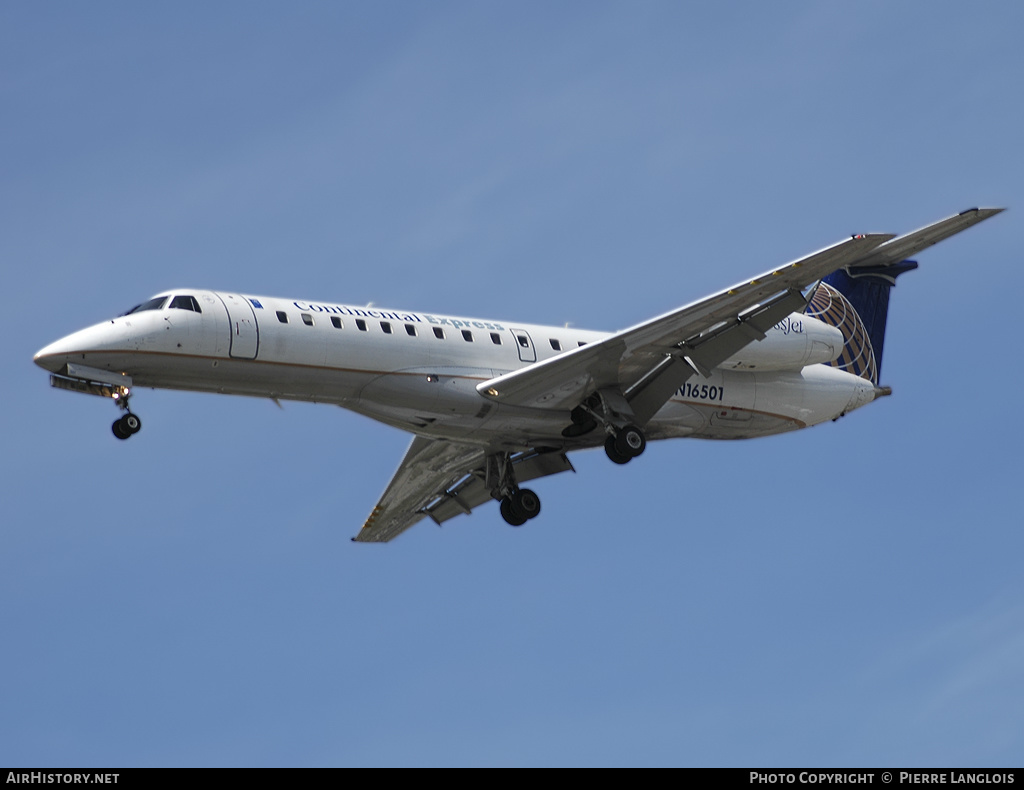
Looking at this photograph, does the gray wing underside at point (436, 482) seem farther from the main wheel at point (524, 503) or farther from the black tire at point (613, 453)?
the black tire at point (613, 453)

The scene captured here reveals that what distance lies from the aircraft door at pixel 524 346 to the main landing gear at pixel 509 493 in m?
2.61

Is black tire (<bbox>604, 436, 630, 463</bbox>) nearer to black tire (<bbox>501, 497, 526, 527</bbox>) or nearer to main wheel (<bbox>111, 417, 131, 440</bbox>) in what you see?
black tire (<bbox>501, 497, 526, 527</bbox>)

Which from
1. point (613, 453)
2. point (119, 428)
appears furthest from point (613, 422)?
point (119, 428)

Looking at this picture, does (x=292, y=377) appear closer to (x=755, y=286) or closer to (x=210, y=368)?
(x=210, y=368)

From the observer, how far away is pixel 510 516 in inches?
1254

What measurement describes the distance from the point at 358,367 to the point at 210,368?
2641 mm

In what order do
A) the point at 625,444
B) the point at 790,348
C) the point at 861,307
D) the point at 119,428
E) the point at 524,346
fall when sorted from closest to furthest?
the point at 119,428, the point at 625,444, the point at 524,346, the point at 790,348, the point at 861,307

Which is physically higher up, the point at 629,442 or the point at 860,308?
the point at 860,308

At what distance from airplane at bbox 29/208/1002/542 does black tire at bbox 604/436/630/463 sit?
0.10 ft

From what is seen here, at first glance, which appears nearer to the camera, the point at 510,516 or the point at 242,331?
the point at 242,331

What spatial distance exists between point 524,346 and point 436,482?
192 inches

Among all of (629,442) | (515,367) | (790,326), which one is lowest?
(629,442)

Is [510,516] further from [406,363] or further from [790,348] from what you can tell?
[790,348]
